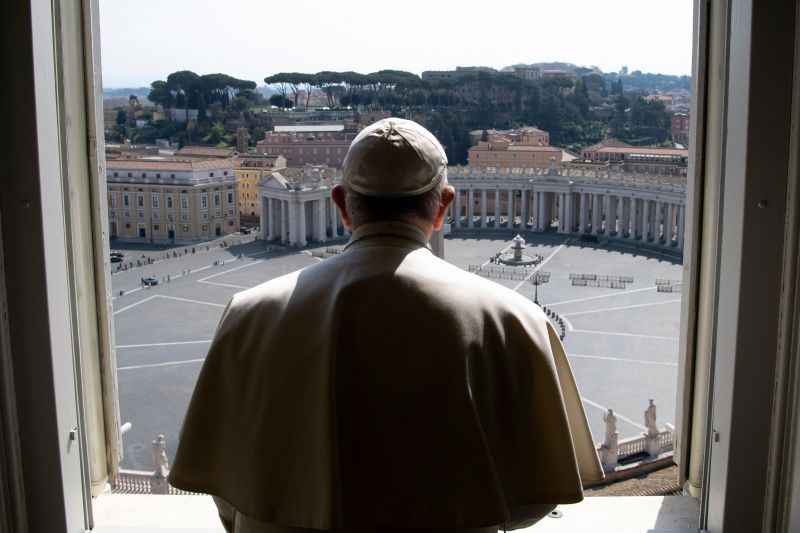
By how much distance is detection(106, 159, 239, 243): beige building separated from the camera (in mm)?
2598

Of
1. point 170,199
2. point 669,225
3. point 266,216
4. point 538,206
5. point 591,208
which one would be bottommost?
point 669,225

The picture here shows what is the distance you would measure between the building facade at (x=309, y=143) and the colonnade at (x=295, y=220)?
64 cm

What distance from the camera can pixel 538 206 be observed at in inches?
301

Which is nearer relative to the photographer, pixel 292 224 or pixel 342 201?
pixel 342 201

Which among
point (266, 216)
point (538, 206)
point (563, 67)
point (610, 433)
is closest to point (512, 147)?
point (563, 67)

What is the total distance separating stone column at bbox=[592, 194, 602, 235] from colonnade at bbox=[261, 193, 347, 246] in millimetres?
6756

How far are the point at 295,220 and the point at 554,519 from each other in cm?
307

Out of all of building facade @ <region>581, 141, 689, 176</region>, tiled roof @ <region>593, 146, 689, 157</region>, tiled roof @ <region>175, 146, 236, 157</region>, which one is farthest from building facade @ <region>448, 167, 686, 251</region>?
tiled roof @ <region>175, 146, 236, 157</region>

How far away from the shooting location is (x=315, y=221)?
13.5 ft

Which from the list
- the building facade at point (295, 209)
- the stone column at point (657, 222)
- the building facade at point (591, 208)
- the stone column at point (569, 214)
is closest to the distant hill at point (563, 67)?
the building facade at point (295, 209)

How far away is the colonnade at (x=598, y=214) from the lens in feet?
26.9

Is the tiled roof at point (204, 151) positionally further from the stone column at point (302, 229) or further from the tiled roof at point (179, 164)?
the stone column at point (302, 229)

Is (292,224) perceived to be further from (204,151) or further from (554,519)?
(554,519)

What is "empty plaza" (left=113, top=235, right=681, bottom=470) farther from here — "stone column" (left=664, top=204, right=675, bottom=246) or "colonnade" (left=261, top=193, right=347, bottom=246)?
"stone column" (left=664, top=204, right=675, bottom=246)
